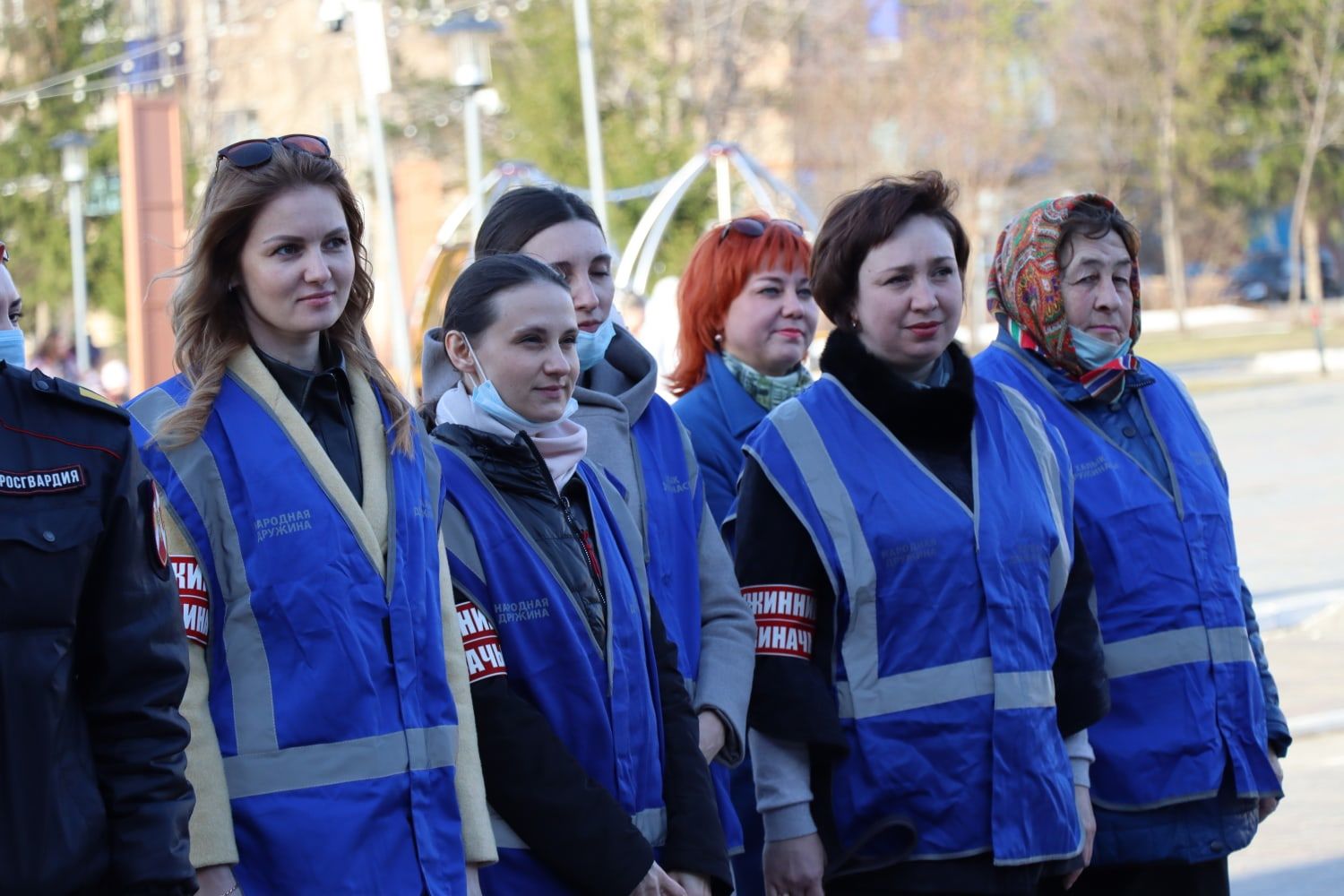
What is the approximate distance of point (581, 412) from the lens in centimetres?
405

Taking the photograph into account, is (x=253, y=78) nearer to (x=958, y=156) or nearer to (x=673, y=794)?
(x=958, y=156)

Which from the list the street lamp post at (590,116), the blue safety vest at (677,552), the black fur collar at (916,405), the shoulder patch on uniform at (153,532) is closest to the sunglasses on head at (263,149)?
the shoulder patch on uniform at (153,532)

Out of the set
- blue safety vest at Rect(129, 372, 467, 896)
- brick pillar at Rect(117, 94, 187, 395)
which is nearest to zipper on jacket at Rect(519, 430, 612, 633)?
blue safety vest at Rect(129, 372, 467, 896)

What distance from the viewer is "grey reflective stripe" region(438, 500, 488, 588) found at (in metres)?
3.37

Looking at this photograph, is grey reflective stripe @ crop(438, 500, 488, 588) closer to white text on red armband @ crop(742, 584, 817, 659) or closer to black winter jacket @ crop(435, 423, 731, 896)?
black winter jacket @ crop(435, 423, 731, 896)

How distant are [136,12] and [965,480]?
4621 centimetres

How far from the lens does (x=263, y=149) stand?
3314mm

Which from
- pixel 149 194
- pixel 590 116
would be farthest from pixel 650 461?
pixel 590 116

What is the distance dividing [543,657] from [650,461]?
80 centimetres

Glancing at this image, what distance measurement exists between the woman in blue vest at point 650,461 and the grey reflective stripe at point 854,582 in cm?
23

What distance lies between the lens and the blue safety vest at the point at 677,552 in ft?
12.5

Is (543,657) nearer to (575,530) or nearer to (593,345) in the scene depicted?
(575,530)

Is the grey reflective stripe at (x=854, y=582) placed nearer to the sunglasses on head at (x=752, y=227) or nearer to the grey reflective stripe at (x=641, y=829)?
the grey reflective stripe at (x=641, y=829)

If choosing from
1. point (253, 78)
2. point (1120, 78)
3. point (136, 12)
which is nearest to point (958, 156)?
point (1120, 78)
